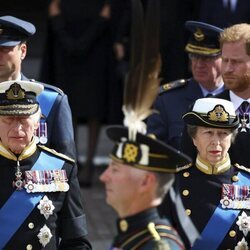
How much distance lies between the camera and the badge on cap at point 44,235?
527cm

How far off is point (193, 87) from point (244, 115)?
891 millimetres

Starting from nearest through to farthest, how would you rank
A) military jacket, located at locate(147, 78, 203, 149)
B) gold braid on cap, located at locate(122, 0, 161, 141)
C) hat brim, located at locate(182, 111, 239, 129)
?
gold braid on cap, located at locate(122, 0, 161, 141), hat brim, located at locate(182, 111, 239, 129), military jacket, located at locate(147, 78, 203, 149)

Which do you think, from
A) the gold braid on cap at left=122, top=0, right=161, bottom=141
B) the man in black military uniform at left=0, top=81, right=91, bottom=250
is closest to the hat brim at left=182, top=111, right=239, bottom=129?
the man in black military uniform at left=0, top=81, right=91, bottom=250

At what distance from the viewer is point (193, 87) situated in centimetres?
682

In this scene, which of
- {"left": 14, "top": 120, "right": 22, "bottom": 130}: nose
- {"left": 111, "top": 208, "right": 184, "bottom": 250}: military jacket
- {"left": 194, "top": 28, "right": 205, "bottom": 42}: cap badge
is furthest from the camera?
{"left": 194, "top": 28, "right": 205, "bottom": 42}: cap badge

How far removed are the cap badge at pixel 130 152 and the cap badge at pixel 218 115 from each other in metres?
1.09

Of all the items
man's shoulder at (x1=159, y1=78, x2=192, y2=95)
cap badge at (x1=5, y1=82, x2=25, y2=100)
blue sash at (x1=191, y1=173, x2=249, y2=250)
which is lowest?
blue sash at (x1=191, y1=173, x2=249, y2=250)

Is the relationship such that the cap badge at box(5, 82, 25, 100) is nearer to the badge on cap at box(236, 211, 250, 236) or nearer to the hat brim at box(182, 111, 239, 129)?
the hat brim at box(182, 111, 239, 129)

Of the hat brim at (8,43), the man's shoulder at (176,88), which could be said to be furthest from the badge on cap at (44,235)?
the man's shoulder at (176,88)

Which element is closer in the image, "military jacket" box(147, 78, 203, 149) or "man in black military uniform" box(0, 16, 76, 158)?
"man in black military uniform" box(0, 16, 76, 158)

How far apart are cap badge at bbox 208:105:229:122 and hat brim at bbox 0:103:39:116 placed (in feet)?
2.89

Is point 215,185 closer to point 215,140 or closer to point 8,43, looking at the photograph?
point 215,140

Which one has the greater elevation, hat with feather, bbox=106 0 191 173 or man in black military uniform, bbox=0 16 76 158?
hat with feather, bbox=106 0 191 173

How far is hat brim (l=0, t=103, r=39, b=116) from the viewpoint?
5227 mm
